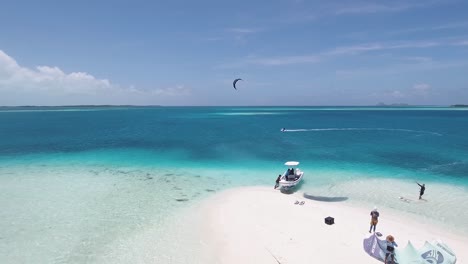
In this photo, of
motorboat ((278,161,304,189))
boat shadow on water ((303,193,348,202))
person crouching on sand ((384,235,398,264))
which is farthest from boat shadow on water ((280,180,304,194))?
person crouching on sand ((384,235,398,264))

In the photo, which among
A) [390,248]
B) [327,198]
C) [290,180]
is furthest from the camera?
[290,180]

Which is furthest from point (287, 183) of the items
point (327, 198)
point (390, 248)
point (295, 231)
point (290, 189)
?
point (390, 248)

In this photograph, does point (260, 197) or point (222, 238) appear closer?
point (222, 238)

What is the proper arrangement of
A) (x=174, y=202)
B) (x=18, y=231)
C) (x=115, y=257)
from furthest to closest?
(x=174, y=202) → (x=18, y=231) → (x=115, y=257)

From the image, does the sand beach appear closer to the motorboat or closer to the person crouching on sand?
the person crouching on sand

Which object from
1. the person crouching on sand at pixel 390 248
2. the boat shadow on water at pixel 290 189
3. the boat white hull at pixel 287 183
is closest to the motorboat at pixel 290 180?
the boat white hull at pixel 287 183

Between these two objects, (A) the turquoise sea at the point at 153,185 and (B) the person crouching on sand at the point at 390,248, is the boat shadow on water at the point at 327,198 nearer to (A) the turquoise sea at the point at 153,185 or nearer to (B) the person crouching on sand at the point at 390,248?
(A) the turquoise sea at the point at 153,185

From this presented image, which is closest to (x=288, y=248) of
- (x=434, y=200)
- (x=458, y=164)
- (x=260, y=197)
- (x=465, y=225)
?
(x=260, y=197)

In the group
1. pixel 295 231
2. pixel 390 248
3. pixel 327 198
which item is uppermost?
pixel 390 248

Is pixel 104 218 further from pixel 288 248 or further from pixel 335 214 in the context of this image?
pixel 335 214

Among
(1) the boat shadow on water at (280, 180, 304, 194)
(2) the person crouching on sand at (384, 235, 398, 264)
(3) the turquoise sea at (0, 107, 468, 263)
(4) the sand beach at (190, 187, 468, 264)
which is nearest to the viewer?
(2) the person crouching on sand at (384, 235, 398, 264)

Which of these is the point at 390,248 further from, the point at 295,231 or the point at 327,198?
the point at 327,198
